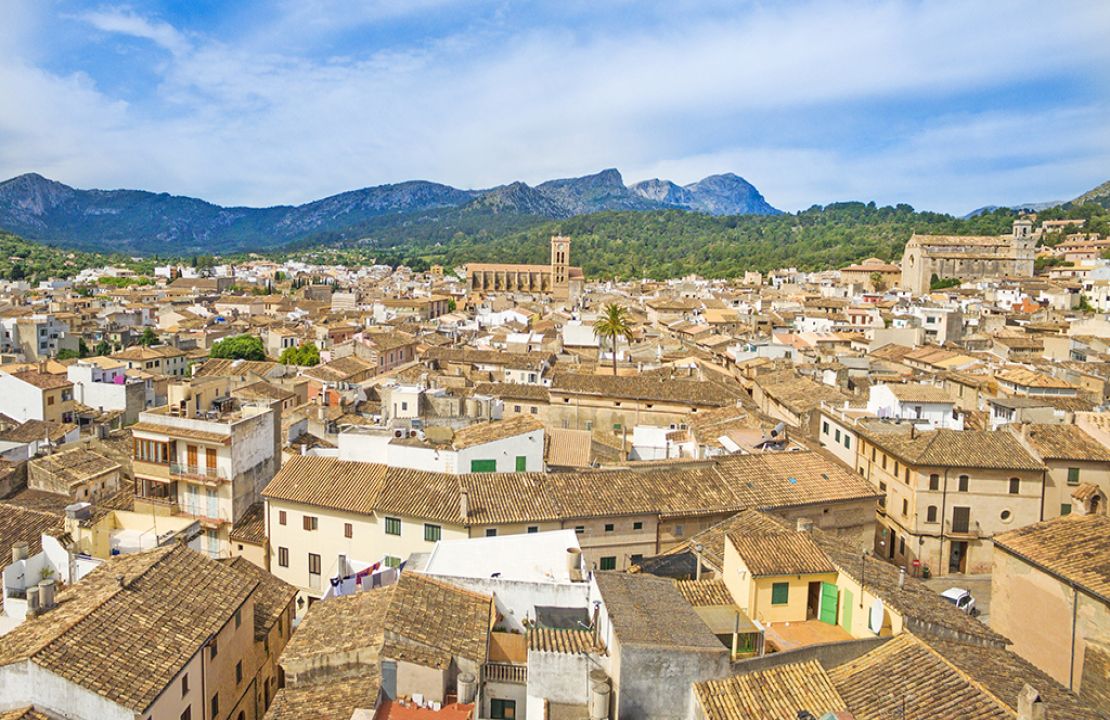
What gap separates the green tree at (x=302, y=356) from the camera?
65338 mm

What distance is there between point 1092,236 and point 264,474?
13809 cm

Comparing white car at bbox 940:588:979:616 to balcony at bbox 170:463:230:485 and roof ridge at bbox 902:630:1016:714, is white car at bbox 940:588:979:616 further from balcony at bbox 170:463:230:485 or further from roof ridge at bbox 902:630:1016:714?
balcony at bbox 170:463:230:485

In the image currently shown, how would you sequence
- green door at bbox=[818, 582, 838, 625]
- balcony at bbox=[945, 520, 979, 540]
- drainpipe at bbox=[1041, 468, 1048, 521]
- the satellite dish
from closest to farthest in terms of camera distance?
the satellite dish < green door at bbox=[818, 582, 838, 625] < drainpipe at bbox=[1041, 468, 1048, 521] < balcony at bbox=[945, 520, 979, 540]

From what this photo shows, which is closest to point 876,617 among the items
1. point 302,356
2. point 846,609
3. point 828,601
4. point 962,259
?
point 846,609

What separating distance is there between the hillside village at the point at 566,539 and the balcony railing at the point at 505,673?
76 millimetres

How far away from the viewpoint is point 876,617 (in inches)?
607

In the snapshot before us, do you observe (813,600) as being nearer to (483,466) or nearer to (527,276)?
(483,466)

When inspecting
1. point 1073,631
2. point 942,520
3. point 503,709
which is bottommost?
point 942,520

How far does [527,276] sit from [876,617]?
462 feet

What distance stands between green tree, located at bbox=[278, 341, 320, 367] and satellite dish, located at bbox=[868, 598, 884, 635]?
180 feet

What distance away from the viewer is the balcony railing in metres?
15.0

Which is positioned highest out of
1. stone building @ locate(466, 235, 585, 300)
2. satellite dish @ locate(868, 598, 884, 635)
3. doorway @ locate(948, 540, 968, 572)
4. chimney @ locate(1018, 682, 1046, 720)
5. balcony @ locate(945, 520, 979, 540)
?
stone building @ locate(466, 235, 585, 300)

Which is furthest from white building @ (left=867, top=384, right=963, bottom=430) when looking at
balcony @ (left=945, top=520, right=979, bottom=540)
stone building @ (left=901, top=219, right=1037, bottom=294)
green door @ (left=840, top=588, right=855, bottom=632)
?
stone building @ (left=901, top=219, right=1037, bottom=294)

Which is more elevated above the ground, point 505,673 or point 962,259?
point 962,259
